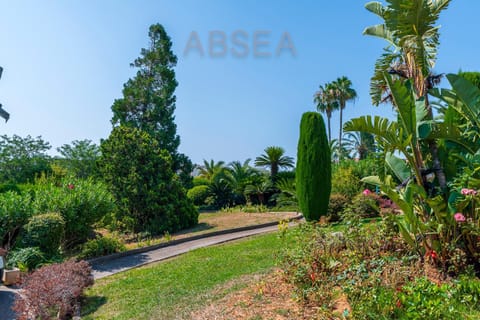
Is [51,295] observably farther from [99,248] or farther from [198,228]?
[198,228]

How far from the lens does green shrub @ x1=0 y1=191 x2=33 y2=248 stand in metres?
9.23

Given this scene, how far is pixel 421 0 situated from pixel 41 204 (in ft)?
33.7

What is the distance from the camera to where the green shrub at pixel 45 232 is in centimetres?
879

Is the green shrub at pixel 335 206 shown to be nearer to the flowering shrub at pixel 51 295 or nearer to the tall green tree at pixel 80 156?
the flowering shrub at pixel 51 295

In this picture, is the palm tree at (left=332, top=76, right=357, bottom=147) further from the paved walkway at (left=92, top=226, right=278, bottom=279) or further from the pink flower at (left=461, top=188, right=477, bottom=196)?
the pink flower at (left=461, top=188, right=477, bottom=196)

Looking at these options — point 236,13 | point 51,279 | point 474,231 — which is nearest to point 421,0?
point 474,231

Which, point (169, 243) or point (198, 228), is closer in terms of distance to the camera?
point (169, 243)

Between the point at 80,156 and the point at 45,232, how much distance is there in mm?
23341

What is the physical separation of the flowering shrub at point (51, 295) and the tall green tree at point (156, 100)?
20191 millimetres

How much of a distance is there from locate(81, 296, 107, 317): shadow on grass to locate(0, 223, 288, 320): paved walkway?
1.09 meters

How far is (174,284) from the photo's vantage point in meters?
6.73

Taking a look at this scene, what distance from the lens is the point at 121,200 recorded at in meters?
13.9

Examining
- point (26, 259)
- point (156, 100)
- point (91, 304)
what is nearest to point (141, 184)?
point (26, 259)

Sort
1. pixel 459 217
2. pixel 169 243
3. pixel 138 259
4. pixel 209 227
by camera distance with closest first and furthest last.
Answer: pixel 459 217 → pixel 138 259 → pixel 169 243 → pixel 209 227
